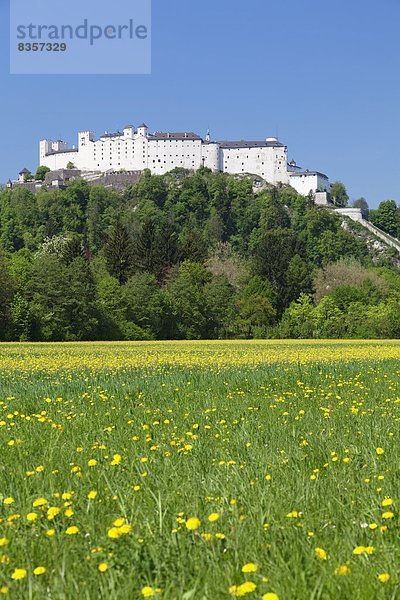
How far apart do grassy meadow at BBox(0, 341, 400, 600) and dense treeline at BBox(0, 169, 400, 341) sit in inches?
1779

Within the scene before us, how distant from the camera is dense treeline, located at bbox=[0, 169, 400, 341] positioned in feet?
187

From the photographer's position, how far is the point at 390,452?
20.4 feet

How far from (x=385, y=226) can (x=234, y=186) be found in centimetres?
4062

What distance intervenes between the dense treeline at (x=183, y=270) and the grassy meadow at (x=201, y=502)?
1779 inches

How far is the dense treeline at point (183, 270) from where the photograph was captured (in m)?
57.1

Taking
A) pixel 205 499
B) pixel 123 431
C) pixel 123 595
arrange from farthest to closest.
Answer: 1. pixel 123 431
2. pixel 205 499
3. pixel 123 595

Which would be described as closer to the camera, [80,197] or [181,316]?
[181,316]

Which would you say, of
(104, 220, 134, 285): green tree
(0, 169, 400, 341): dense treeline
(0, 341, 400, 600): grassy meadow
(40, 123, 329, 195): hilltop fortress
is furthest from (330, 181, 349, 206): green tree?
(0, 341, 400, 600): grassy meadow

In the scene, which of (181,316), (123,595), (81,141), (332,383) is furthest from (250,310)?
(81,141)

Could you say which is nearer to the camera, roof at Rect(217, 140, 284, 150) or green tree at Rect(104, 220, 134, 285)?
green tree at Rect(104, 220, 134, 285)

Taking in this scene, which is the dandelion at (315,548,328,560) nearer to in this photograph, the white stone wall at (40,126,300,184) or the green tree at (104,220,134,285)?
the green tree at (104,220,134,285)

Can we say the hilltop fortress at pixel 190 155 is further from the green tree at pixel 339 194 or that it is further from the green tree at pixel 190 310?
the green tree at pixel 190 310

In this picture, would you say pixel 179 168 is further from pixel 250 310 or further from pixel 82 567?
pixel 82 567

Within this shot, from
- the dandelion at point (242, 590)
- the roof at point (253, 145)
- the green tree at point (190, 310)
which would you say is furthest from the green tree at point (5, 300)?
the roof at point (253, 145)
